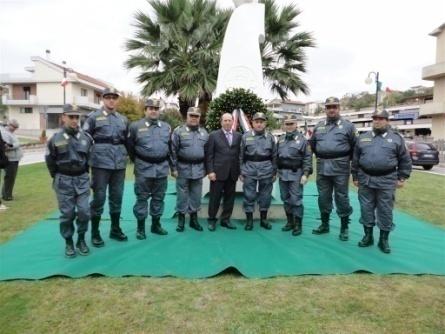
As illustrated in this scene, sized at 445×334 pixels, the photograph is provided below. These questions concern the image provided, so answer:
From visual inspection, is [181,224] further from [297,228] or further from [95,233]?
[297,228]

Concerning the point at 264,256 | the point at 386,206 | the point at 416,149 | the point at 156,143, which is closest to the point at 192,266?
the point at 264,256

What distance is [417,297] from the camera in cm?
289

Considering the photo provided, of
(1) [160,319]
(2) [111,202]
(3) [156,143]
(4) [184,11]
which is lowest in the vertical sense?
(1) [160,319]

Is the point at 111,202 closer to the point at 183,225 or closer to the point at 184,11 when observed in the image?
the point at 183,225

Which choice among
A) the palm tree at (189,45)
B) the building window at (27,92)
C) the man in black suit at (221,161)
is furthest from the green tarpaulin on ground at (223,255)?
the building window at (27,92)

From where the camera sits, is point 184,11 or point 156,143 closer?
point 156,143

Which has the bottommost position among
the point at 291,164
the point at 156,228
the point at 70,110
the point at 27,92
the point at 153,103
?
the point at 156,228

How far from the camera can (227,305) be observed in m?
2.73

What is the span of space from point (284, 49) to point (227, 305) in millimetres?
11075

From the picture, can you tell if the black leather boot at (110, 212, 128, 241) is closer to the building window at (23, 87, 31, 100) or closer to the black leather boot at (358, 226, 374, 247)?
the black leather boot at (358, 226, 374, 247)

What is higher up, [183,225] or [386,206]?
[386,206]

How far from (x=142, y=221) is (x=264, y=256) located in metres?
Answer: 1.48

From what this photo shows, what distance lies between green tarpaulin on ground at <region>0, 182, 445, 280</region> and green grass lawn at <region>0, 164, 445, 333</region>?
155 mm

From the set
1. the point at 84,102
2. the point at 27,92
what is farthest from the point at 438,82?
the point at 27,92
